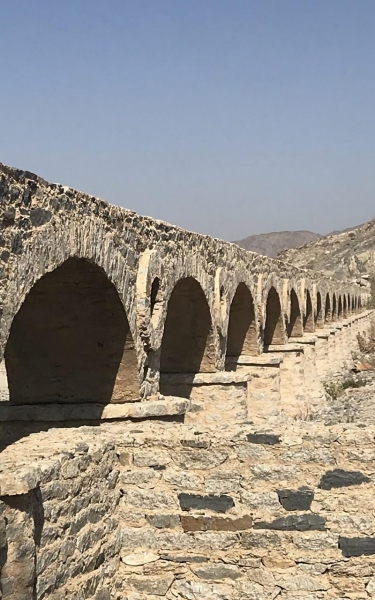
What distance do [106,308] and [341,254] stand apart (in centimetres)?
4677

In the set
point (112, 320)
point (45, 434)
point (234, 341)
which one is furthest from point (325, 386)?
point (45, 434)

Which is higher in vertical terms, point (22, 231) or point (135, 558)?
point (22, 231)

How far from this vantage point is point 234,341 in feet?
42.9

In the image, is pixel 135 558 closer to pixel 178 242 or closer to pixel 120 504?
pixel 120 504

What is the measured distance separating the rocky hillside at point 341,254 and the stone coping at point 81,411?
135 feet

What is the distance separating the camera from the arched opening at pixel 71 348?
6539 millimetres

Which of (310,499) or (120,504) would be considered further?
(120,504)

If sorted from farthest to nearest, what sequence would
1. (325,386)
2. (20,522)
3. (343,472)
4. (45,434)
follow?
(325,386)
(45,434)
(343,472)
(20,522)

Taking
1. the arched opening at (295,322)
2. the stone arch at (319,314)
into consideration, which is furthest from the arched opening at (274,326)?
the stone arch at (319,314)

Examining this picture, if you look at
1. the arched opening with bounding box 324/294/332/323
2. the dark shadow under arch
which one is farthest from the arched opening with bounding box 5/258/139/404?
the dark shadow under arch

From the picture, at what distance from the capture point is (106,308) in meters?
6.59

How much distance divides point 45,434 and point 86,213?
73.6 inches

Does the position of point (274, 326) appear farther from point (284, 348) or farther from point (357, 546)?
point (357, 546)

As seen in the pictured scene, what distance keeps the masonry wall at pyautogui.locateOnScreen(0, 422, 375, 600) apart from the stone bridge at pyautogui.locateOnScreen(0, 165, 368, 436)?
1.18m
